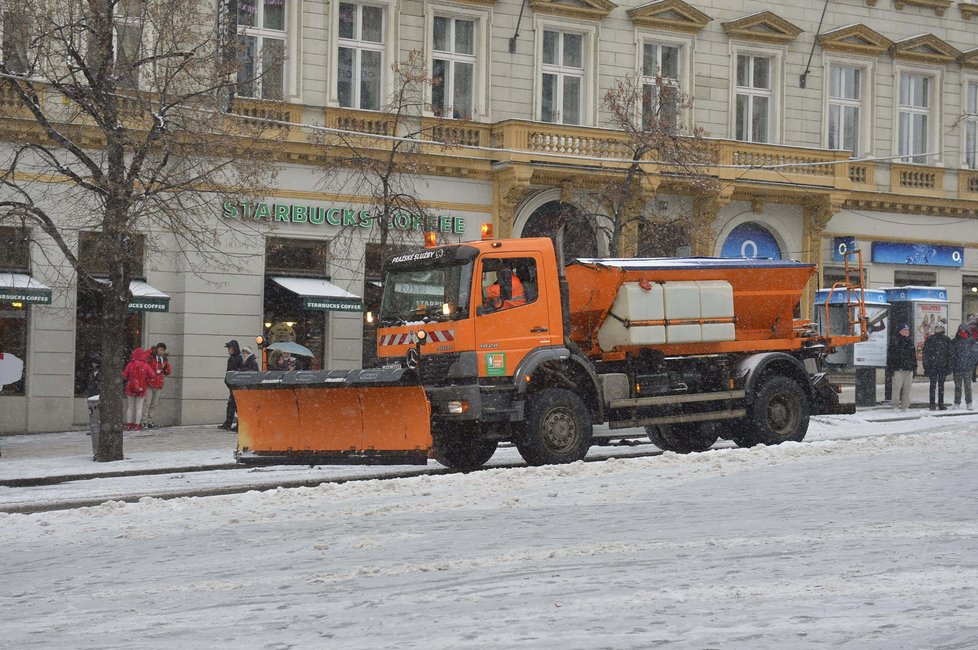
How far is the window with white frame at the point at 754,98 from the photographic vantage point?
1334 inches

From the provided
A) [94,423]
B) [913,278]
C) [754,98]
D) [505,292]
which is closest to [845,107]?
[754,98]

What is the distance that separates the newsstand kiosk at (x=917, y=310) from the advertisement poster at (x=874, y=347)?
660 mm

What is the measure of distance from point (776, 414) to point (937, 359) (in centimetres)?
933

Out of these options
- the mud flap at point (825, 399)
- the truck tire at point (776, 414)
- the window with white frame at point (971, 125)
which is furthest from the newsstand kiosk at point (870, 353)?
the window with white frame at point (971, 125)

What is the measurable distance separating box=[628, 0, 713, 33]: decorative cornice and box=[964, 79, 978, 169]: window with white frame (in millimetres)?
8794

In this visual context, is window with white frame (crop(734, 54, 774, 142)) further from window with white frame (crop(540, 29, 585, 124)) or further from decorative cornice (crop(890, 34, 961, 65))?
window with white frame (crop(540, 29, 585, 124))

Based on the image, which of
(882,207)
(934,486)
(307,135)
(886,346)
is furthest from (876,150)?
(934,486)

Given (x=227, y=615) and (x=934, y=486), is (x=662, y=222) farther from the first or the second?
(x=227, y=615)

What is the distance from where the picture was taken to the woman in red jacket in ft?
82.1

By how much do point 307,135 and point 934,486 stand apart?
57.2 ft

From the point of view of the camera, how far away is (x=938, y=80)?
1451 inches

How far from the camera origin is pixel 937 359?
27484 millimetres

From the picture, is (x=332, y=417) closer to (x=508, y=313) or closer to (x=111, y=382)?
(x=508, y=313)

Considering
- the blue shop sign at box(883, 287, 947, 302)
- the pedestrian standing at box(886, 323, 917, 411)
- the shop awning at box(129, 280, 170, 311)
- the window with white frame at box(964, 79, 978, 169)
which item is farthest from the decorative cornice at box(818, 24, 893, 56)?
the shop awning at box(129, 280, 170, 311)
